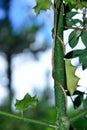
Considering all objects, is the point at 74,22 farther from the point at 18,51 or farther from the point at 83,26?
the point at 18,51

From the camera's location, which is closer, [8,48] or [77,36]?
[77,36]

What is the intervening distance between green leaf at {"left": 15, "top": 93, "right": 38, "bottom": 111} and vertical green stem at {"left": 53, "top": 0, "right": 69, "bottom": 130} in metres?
0.05

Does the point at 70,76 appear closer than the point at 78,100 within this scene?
Yes

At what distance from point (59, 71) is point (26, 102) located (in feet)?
0.34

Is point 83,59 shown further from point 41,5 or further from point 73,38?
point 41,5

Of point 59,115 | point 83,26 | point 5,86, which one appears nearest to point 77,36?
point 83,26

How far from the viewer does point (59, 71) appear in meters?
0.88

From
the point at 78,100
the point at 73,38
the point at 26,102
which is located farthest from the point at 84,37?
the point at 26,102

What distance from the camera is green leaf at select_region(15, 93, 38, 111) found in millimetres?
884

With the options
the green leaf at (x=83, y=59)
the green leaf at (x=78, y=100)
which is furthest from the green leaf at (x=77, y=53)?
the green leaf at (x=78, y=100)

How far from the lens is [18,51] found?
12281 millimetres

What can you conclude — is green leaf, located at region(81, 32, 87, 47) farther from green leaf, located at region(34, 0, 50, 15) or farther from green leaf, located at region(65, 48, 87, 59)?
green leaf, located at region(34, 0, 50, 15)

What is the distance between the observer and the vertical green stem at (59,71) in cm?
84

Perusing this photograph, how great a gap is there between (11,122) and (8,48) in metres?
6.20
